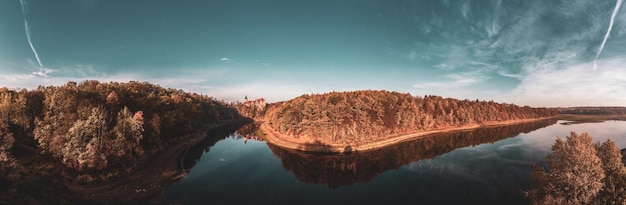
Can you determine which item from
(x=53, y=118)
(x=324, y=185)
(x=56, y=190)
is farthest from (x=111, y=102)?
(x=324, y=185)

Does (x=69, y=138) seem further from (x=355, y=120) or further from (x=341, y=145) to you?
(x=355, y=120)

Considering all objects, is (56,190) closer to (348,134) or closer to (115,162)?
(115,162)

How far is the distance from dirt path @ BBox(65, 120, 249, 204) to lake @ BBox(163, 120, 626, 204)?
242cm

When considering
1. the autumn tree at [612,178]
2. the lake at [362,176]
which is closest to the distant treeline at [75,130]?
the lake at [362,176]

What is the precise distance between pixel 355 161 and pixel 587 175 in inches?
1937

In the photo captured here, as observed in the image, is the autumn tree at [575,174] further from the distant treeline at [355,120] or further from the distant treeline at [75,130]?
the distant treeline at [75,130]

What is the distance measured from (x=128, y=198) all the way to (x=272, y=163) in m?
37.6

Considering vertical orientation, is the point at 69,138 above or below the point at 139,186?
above

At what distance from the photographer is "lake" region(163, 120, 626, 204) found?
48688mm

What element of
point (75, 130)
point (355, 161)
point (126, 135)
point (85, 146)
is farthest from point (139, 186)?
point (355, 161)

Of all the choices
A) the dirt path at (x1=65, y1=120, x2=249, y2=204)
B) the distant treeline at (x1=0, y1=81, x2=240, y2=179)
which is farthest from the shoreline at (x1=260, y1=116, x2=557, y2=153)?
the distant treeline at (x1=0, y1=81, x2=240, y2=179)

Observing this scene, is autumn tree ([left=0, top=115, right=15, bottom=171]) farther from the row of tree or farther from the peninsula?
the row of tree

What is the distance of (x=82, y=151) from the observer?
49.4m

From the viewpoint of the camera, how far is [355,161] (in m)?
75.6
